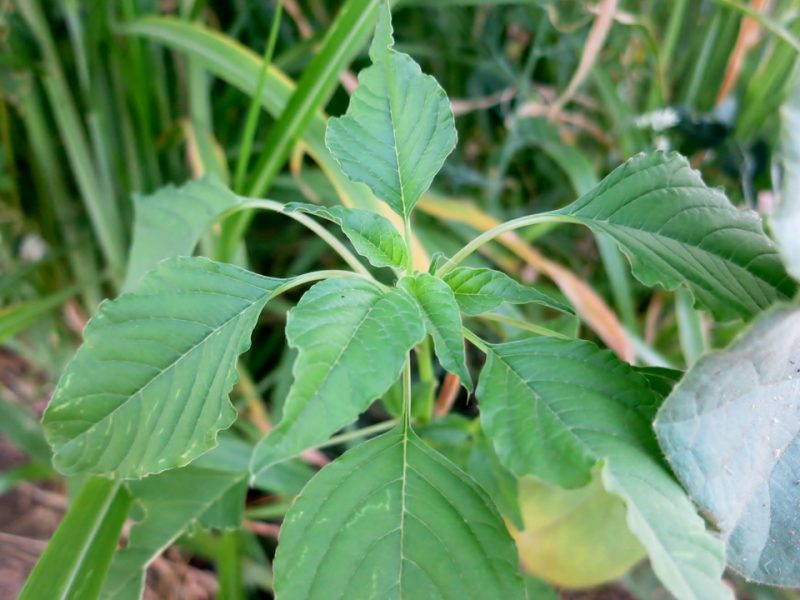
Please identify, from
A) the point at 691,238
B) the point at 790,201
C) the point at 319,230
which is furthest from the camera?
the point at 319,230

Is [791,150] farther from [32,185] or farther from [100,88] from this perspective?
[32,185]

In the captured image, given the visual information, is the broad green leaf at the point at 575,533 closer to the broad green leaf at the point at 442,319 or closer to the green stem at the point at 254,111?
the broad green leaf at the point at 442,319

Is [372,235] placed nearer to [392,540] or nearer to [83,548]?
[392,540]

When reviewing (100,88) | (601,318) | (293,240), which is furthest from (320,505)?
(100,88)

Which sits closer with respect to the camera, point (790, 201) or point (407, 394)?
point (790, 201)

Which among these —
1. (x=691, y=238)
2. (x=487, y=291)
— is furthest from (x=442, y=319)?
(x=691, y=238)
